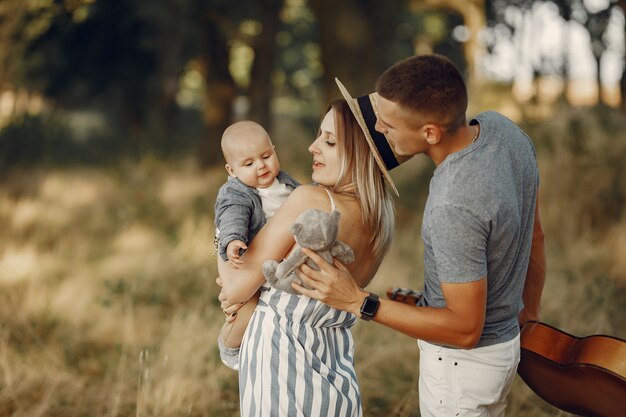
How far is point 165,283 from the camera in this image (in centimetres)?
667

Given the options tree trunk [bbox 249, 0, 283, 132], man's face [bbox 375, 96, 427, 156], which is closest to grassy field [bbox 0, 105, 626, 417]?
man's face [bbox 375, 96, 427, 156]

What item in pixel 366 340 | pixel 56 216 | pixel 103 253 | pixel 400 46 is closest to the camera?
pixel 366 340

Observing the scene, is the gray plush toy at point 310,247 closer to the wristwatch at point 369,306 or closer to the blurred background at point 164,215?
the wristwatch at point 369,306

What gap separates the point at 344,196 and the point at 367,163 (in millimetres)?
143

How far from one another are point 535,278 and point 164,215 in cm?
680

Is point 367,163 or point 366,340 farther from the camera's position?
point 366,340

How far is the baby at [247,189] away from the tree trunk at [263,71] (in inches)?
413

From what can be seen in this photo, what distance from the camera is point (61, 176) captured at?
1129 centimetres

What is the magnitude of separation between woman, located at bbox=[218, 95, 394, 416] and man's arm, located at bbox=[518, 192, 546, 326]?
64 cm

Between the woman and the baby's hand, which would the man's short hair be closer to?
the woman

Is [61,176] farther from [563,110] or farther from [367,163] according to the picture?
[367,163]

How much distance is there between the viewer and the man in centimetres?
214

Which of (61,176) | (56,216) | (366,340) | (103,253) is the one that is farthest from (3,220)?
(366,340)

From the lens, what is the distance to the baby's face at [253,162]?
265 centimetres
